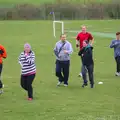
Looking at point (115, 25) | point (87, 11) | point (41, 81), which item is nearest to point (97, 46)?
point (41, 81)

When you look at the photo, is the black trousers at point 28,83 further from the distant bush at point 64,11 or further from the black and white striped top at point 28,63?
the distant bush at point 64,11

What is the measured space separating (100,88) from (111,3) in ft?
180

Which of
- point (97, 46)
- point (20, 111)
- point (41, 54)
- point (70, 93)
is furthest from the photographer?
point (97, 46)

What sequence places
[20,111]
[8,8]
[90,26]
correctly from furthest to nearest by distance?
[8,8], [90,26], [20,111]

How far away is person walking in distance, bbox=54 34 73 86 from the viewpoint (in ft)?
50.2

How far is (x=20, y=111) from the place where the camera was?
1123cm

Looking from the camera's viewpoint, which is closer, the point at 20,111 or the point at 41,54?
the point at 20,111

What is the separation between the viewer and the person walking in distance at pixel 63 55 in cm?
1531

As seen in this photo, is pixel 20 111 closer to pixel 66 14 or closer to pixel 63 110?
pixel 63 110

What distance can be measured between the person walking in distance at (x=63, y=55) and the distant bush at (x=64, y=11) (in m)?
51.8

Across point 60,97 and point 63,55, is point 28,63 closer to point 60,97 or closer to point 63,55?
point 60,97

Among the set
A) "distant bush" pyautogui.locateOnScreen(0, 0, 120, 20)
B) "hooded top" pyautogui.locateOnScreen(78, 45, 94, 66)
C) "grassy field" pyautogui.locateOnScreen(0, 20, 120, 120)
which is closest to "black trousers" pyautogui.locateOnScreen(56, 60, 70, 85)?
"grassy field" pyautogui.locateOnScreen(0, 20, 120, 120)

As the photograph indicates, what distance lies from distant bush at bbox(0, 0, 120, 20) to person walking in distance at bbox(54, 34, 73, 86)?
5184cm

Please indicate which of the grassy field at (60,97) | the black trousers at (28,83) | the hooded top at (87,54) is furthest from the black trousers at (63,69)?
the black trousers at (28,83)
